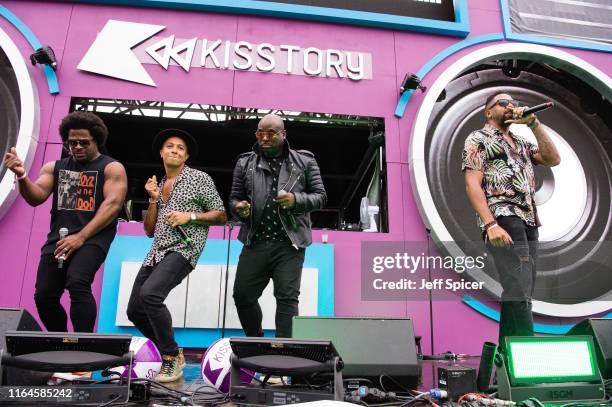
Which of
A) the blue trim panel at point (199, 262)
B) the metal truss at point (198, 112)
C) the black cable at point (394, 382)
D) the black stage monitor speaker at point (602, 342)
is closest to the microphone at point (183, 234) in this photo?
the black cable at point (394, 382)

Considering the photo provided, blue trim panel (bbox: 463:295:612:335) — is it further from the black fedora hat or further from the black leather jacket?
the black fedora hat

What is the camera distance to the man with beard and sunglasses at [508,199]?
99.4 inches

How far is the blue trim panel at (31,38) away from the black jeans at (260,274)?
3.09 metres

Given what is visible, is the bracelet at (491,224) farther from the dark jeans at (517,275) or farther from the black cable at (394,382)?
the black cable at (394,382)

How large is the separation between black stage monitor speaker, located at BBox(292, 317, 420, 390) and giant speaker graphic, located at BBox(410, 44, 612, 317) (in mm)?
2499

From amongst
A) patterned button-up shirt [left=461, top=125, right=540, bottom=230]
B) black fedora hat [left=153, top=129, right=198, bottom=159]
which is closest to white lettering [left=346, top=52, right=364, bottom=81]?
patterned button-up shirt [left=461, top=125, right=540, bottom=230]

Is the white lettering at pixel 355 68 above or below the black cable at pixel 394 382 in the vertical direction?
above

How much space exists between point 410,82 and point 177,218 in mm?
3093

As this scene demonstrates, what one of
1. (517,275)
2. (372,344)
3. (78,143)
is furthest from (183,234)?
(517,275)

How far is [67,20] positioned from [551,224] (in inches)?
215

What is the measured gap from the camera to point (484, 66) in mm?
5055

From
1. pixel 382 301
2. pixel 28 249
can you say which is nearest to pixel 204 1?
pixel 28 249

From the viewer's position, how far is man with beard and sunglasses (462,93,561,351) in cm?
253

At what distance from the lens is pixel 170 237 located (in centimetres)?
259
